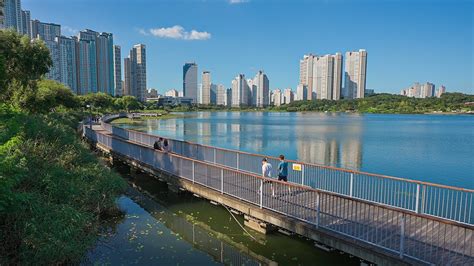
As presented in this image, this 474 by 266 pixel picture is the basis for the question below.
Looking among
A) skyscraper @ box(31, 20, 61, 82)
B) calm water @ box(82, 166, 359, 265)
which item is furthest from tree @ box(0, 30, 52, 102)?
skyscraper @ box(31, 20, 61, 82)

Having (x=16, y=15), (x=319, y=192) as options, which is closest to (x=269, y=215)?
(x=319, y=192)

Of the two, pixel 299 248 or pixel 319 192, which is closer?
pixel 319 192

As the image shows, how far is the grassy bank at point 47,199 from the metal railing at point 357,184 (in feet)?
17.8

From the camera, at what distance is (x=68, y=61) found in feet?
407

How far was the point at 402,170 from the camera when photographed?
24.6 meters

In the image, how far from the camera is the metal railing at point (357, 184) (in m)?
11.5

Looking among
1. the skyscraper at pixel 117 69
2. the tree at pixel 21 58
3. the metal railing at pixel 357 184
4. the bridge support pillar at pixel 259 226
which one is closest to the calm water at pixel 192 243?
the bridge support pillar at pixel 259 226

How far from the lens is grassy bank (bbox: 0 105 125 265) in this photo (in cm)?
753

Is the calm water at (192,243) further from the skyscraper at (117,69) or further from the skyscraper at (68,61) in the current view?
the skyscraper at (117,69)

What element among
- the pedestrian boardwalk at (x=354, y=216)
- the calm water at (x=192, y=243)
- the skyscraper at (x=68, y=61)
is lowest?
the calm water at (x=192, y=243)

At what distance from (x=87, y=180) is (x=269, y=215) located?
7.54m

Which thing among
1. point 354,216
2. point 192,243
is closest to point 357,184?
point 354,216

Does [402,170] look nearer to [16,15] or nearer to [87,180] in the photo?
[87,180]

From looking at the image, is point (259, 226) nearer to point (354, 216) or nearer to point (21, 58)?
point (354, 216)
